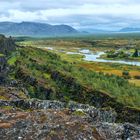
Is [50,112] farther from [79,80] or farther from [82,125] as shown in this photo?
[79,80]

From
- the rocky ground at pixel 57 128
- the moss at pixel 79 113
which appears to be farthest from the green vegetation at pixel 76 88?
the rocky ground at pixel 57 128

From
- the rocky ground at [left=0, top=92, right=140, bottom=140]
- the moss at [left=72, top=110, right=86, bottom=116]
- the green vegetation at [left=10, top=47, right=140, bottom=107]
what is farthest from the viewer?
the green vegetation at [left=10, top=47, right=140, bottom=107]

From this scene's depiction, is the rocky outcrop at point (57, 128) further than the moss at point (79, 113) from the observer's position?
No

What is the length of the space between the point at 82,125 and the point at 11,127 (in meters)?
5.23

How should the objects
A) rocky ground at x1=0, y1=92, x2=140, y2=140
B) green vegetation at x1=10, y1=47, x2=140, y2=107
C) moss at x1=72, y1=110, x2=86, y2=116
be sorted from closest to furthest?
1. rocky ground at x1=0, y1=92, x2=140, y2=140
2. moss at x1=72, y1=110, x2=86, y2=116
3. green vegetation at x1=10, y1=47, x2=140, y2=107

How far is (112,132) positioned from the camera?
29516mm

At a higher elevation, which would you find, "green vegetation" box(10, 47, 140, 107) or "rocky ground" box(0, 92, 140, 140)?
"rocky ground" box(0, 92, 140, 140)

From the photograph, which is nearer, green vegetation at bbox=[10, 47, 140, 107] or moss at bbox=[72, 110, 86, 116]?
moss at bbox=[72, 110, 86, 116]

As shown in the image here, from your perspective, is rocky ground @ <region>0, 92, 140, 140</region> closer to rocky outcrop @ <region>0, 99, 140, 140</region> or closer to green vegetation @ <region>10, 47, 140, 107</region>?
rocky outcrop @ <region>0, 99, 140, 140</region>

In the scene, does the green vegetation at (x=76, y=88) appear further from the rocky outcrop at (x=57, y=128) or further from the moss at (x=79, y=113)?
the rocky outcrop at (x=57, y=128)

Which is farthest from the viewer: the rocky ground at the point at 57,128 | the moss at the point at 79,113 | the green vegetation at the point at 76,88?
the green vegetation at the point at 76,88

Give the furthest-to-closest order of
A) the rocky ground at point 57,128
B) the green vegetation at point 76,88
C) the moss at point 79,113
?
the green vegetation at point 76,88, the moss at point 79,113, the rocky ground at point 57,128

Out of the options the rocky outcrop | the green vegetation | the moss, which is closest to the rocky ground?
the rocky outcrop

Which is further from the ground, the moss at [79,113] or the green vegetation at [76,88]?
the moss at [79,113]
